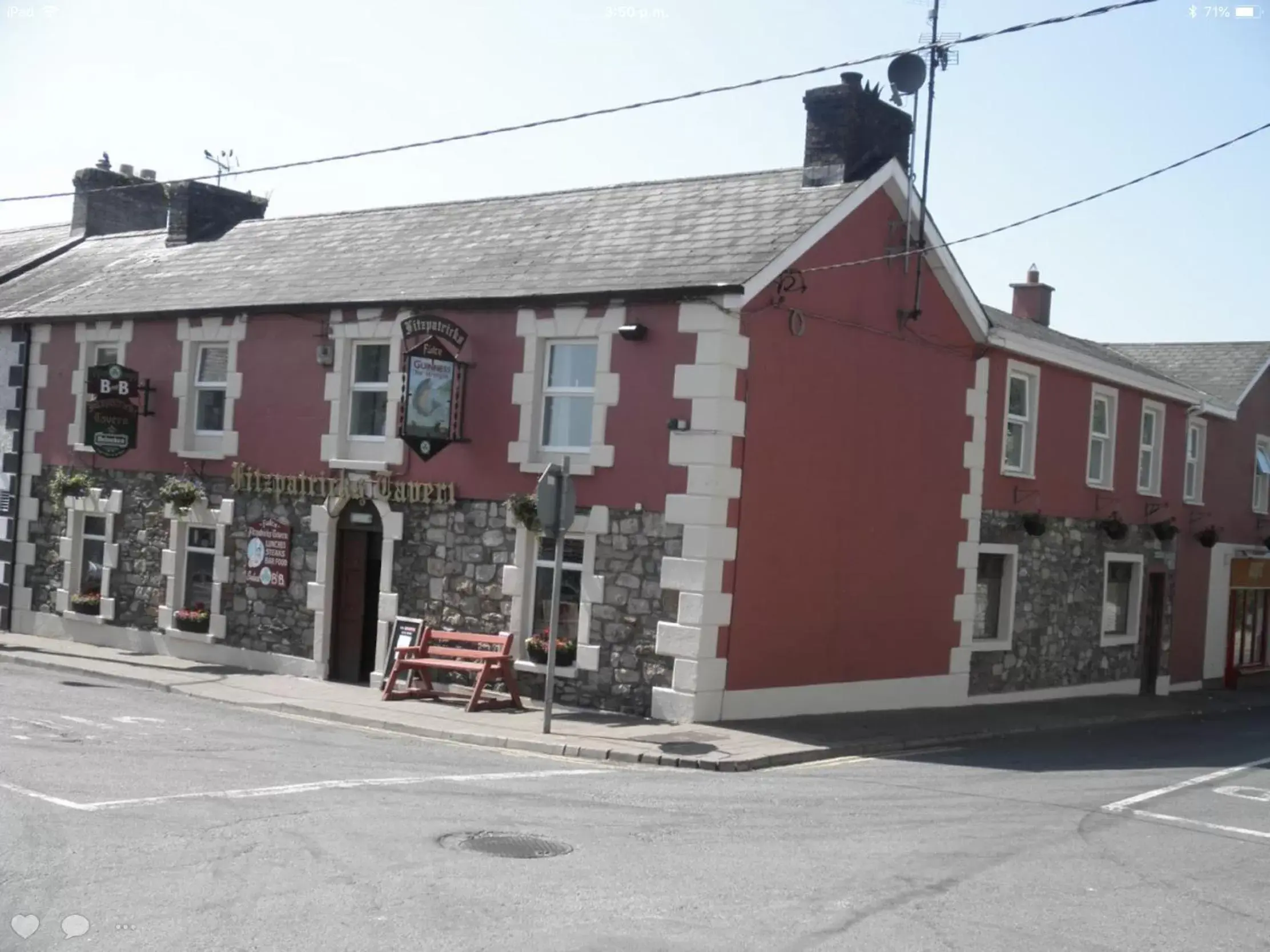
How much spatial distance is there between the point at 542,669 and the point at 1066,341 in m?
13.5

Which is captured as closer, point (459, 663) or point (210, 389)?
point (459, 663)

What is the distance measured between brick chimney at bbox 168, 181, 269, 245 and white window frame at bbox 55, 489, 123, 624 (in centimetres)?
500

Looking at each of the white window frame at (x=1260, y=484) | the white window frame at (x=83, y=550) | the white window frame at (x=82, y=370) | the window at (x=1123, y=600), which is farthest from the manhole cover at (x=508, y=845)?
the white window frame at (x=1260, y=484)

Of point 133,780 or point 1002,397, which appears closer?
point 133,780

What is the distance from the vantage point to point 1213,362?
3100 cm

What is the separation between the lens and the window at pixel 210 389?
811 inches

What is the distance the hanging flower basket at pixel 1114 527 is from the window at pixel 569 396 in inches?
443

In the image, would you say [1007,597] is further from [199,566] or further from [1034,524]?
[199,566]

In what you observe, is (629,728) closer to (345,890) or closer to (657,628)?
(657,628)

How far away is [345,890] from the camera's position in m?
7.41

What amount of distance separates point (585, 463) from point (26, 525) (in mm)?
11179

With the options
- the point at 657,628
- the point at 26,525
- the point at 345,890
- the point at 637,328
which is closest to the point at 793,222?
the point at 637,328

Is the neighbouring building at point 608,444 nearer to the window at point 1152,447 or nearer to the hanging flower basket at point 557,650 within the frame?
the hanging flower basket at point 557,650

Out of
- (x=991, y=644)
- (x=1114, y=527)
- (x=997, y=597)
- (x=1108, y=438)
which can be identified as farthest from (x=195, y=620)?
(x=1108, y=438)
